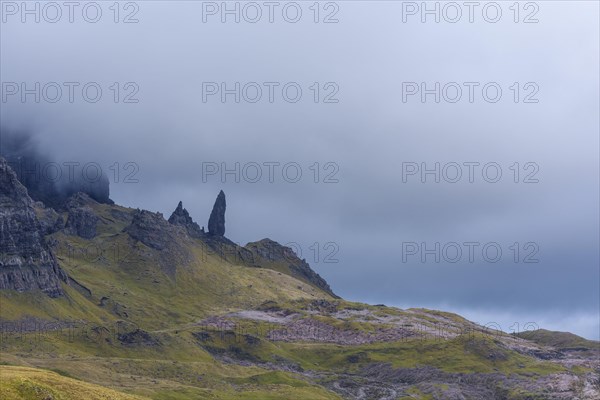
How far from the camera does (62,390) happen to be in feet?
341

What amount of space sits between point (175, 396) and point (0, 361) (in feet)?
152

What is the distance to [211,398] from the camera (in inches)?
7825

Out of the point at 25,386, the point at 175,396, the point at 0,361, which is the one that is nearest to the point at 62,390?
the point at 25,386

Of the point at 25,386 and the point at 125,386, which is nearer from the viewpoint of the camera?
the point at 25,386

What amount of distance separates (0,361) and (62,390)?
104 m

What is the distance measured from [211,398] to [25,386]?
357ft

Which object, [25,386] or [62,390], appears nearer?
[25,386]

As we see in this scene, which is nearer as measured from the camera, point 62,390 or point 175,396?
point 62,390

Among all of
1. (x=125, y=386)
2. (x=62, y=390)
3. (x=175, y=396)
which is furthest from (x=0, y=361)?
(x=62, y=390)

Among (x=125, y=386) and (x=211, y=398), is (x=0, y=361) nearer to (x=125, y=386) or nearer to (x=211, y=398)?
(x=125, y=386)

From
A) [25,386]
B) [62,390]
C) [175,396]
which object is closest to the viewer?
[25,386]

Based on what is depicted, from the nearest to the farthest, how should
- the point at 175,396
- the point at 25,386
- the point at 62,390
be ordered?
the point at 25,386 < the point at 62,390 < the point at 175,396

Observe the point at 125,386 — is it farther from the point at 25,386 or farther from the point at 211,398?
the point at 25,386

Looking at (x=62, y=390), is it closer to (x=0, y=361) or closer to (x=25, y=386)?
(x=25, y=386)
